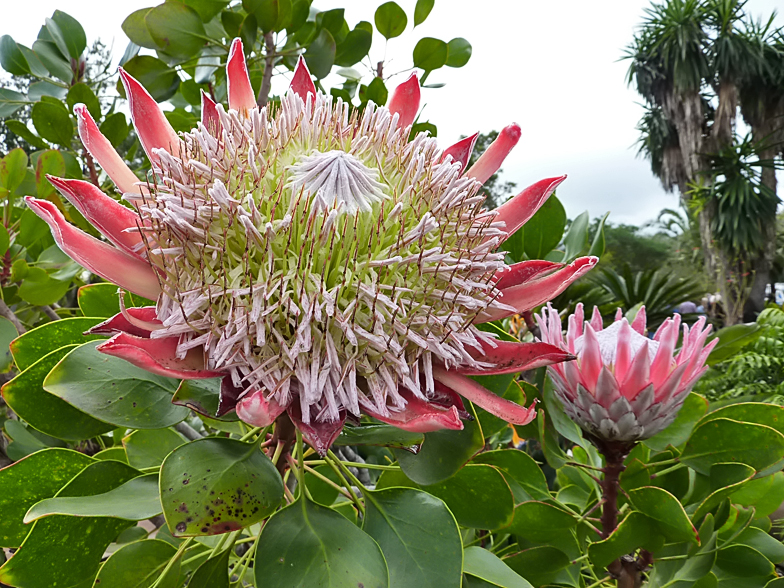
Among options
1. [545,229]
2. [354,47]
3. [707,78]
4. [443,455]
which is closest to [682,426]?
[545,229]

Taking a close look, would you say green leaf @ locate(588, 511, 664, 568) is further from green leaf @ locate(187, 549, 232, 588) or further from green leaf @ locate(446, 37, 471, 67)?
green leaf @ locate(446, 37, 471, 67)

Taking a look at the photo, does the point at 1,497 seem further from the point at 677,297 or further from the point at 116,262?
the point at 677,297

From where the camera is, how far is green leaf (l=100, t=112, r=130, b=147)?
155cm

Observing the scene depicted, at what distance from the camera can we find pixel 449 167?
30.0 inches

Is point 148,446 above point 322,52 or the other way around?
the other way around

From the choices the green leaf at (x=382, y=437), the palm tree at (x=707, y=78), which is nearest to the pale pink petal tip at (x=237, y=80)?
the green leaf at (x=382, y=437)

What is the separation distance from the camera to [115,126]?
157 centimetres

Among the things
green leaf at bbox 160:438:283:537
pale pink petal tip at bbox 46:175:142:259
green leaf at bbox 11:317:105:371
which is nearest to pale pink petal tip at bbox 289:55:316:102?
pale pink petal tip at bbox 46:175:142:259

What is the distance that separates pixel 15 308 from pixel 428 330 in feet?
5.85

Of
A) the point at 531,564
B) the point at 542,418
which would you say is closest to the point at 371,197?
the point at 542,418

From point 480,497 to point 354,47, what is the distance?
1.31 metres

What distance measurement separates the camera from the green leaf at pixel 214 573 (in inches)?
28.1

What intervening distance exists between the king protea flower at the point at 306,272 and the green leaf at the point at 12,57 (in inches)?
54.2

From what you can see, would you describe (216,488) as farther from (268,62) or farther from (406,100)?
(268,62)
